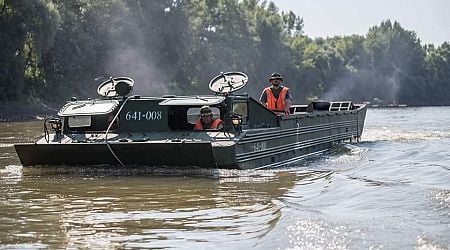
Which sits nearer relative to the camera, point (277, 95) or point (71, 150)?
point (71, 150)

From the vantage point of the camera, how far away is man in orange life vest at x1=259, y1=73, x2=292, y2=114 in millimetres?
15356

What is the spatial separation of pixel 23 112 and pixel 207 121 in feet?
98.2

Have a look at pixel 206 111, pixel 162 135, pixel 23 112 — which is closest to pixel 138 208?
pixel 162 135

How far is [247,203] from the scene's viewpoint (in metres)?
9.23

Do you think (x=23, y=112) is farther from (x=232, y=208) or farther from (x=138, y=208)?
(x=232, y=208)

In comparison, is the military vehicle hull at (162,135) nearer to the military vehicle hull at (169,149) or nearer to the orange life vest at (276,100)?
the military vehicle hull at (169,149)

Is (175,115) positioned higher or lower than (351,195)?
higher

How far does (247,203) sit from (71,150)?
4.30 m

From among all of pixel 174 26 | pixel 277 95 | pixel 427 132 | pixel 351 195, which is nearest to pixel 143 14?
pixel 174 26

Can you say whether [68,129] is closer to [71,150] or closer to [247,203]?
[71,150]

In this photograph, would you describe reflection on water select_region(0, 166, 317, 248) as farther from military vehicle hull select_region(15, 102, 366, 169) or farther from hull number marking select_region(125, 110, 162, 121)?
hull number marking select_region(125, 110, 162, 121)

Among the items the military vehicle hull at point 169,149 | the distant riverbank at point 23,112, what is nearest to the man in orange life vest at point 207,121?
the military vehicle hull at point 169,149

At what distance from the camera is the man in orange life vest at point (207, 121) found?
1305 centimetres

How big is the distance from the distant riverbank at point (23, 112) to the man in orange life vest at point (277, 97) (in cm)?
2460
